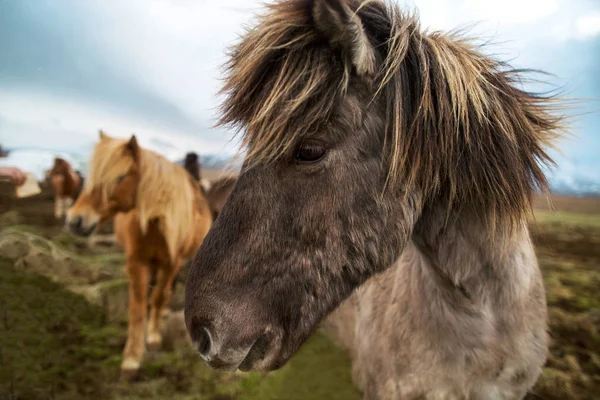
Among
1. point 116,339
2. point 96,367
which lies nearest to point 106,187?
point 96,367

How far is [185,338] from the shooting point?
11.7 ft

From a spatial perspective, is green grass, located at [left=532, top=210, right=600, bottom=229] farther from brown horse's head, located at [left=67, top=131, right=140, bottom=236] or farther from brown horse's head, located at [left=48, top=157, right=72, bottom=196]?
brown horse's head, located at [left=48, top=157, right=72, bottom=196]

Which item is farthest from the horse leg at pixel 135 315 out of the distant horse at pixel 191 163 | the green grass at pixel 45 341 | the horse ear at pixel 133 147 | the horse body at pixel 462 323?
the horse body at pixel 462 323

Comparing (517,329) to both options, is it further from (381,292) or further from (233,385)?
(233,385)

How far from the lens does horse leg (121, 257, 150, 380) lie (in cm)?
293

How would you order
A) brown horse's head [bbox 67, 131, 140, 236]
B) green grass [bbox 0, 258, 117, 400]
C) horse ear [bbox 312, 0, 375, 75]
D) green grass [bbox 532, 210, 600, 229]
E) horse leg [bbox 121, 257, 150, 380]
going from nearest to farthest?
horse ear [bbox 312, 0, 375, 75]
brown horse's head [bbox 67, 131, 140, 236]
green grass [bbox 0, 258, 117, 400]
horse leg [bbox 121, 257, 150, 380]
green grass [bbox 532, 210, 600, 229]

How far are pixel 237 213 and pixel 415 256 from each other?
1.00 m

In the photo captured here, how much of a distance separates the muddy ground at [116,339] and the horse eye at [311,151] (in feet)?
3.69

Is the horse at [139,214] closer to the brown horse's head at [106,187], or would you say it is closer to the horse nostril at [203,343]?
the brown horse's head at [106,187]

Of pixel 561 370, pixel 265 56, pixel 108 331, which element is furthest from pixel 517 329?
pixel 108 331

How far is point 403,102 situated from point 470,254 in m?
0.65

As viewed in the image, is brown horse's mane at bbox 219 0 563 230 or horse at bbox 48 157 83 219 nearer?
brown horse's mane at bbox 219 0 563 230

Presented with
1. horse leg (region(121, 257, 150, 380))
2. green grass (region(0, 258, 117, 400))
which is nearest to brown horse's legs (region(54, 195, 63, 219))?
green grass (region(0, 258, 117, 400))

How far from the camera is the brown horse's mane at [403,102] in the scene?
0.97 meters
